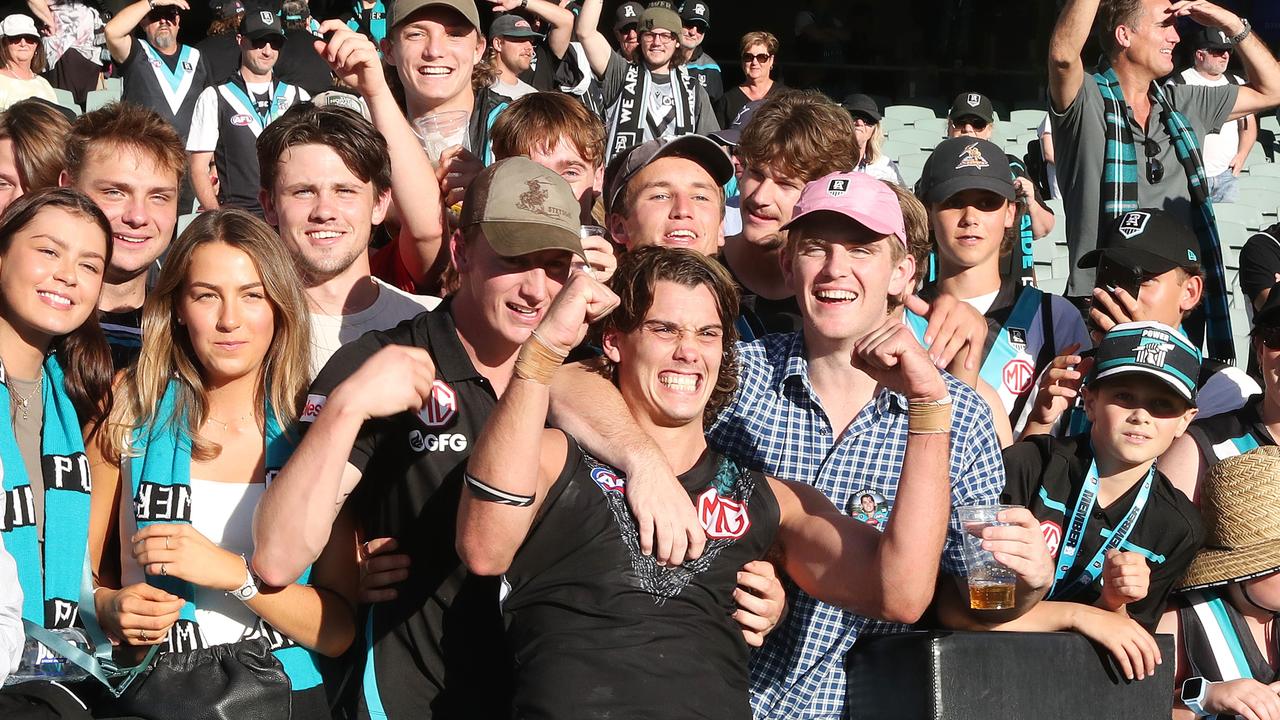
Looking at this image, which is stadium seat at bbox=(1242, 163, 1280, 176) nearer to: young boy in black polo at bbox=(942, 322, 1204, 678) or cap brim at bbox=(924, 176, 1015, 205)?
cap brim at bbox=(924, 176, 1015, 205)

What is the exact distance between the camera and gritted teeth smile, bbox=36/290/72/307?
3.16 m

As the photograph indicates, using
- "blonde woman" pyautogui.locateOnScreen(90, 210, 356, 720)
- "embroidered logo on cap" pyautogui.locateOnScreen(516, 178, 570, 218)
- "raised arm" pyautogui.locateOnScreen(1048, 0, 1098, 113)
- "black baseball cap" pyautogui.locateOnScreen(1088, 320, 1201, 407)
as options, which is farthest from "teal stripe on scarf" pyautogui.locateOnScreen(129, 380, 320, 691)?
"raised arm" pyautogui.locateOnScreen(1048, 0, 1098, 113)

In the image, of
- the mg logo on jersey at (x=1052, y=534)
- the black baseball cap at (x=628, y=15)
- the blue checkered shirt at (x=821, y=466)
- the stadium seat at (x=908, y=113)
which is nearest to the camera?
the blue checkered shirt at (x=821, y=466)

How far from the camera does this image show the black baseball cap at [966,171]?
4.56 meters

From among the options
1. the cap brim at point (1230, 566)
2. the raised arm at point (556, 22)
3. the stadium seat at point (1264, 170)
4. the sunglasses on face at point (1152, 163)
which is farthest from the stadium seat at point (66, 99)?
the stadium seat at point (1264, 170)

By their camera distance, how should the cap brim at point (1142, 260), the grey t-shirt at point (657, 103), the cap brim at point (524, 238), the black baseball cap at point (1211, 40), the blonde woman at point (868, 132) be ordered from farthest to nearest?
the black baseball cap at point (1211, 40), the grey t-shirt at point (657, 103), the blonde woman at point (868, 132), the cap brim at point (1142, 260), the cap brim at point (524, 238)

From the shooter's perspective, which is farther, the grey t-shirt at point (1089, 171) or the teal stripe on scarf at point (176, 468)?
the grey t-shirt at point (1089, 171)

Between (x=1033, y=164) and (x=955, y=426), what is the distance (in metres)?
5.13

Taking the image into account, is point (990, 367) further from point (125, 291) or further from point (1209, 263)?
point (125, 291)

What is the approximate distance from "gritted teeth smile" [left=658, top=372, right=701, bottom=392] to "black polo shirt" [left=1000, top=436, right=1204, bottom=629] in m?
0.95

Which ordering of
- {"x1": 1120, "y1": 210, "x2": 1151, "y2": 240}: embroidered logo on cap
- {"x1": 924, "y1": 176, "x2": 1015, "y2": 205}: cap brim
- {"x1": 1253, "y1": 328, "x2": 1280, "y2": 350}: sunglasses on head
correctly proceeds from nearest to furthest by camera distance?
{"x1": 1253, "y1": 328, "x2": 1280, "y2": 350}: sunglasses on head
{"x1": 1120, "y1": 210, "x2": 1151, "y2": 240}: embroidered logo on cap
{"x1": 924, "y1": 176, "x2": 1015, "y2": 205}: cap brim

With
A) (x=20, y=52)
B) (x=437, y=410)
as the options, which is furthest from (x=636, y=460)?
(x=20, y=52)

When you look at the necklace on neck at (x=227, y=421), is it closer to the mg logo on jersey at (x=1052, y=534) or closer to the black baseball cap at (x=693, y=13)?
the mg logo on jersey at (x=1052, y=534)

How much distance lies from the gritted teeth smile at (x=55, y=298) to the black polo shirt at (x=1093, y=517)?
2413mm
